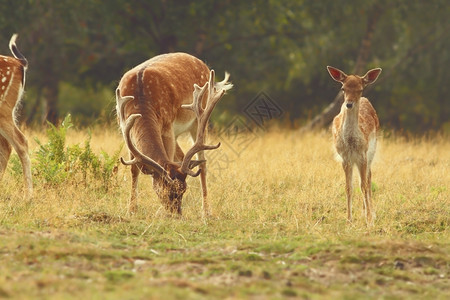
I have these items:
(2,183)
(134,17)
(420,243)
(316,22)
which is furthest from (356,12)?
(420,243)

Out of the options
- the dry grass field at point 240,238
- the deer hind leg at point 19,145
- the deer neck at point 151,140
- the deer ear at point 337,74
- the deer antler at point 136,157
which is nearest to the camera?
the dry grass field at point 240,238

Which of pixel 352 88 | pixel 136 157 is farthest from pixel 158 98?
pixel 352 88

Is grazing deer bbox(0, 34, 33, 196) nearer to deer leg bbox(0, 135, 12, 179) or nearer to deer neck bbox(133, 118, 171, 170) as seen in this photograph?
deer leg bbox(0, 135, 12, 179)

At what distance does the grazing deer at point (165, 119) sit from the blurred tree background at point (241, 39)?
762 centimetres

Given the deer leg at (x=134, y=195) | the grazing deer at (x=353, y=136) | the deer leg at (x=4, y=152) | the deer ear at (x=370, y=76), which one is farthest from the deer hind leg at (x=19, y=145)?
the deer ear at (x=370, y=76)

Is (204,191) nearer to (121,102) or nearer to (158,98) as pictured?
(158,98)

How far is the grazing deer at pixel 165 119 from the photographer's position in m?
8.70

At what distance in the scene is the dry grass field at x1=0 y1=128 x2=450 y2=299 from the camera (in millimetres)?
5926

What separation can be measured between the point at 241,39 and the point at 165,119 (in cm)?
1401

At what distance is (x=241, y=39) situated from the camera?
23031mm

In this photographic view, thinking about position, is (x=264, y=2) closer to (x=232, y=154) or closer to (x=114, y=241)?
(x=232, y=154)

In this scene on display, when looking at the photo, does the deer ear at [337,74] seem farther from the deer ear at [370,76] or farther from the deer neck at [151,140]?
the deer neck at [151,140]

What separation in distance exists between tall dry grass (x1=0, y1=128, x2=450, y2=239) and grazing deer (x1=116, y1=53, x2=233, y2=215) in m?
0.38

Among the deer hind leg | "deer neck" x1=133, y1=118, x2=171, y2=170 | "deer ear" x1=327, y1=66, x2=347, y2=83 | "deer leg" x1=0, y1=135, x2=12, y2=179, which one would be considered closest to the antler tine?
"deer neck" x1=133, y1=118, x2=171, y2=170
